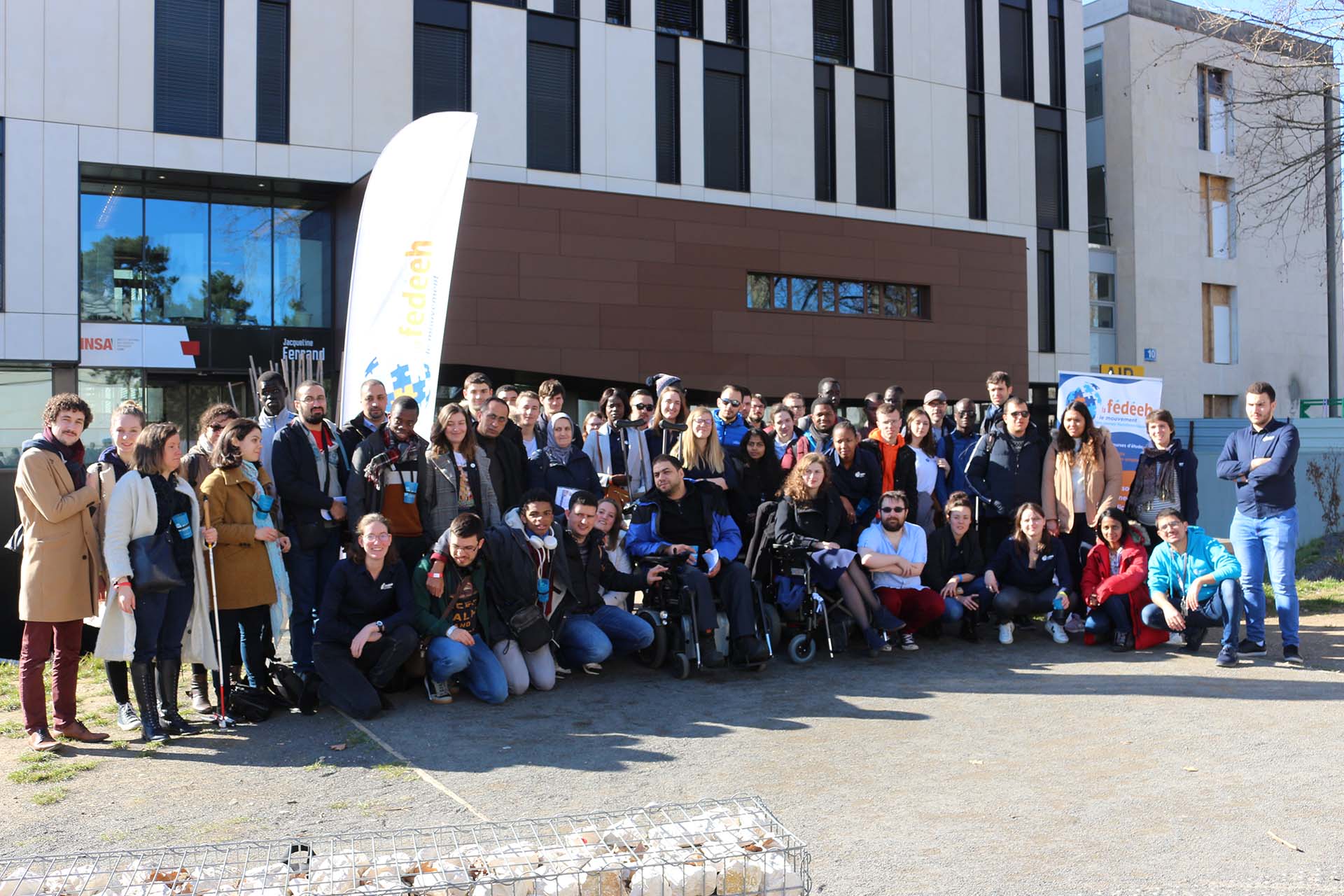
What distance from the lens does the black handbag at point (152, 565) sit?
6.21 meters

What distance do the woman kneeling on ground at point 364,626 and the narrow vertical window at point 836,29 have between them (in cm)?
2142

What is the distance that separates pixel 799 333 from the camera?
24234mm

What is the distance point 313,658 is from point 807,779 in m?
3.15

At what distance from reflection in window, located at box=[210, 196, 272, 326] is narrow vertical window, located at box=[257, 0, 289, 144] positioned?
1.60 m

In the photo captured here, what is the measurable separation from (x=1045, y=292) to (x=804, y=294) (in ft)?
26.4

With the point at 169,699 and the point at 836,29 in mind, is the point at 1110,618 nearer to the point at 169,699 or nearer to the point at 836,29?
the point at 169,699

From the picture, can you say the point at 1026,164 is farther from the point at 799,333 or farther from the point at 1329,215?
the point at 1329,215

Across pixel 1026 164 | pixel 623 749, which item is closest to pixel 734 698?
pixel 623 749

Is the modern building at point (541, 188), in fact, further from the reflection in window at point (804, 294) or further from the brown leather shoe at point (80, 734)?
the brown leather shoe at point (80, 734)

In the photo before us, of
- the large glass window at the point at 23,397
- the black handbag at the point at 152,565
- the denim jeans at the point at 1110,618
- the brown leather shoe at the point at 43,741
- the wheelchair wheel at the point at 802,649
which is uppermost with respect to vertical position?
the large glass window at the point at 23,397

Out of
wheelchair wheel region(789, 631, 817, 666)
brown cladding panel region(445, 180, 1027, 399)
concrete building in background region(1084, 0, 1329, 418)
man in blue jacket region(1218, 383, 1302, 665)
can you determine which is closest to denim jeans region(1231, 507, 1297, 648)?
man in blue jacket region(1218, 383, 1302, 665)

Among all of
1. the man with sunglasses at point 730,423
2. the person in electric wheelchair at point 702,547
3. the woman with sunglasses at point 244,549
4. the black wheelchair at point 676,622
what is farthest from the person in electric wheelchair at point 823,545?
the woman with sunglasses at point 244,549

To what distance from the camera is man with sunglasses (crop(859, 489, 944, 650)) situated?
28.6ft

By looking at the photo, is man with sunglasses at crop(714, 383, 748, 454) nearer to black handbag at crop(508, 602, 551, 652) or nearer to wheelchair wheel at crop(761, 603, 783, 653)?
wheelchair wheel at crop(761, 603, 783, 653)
